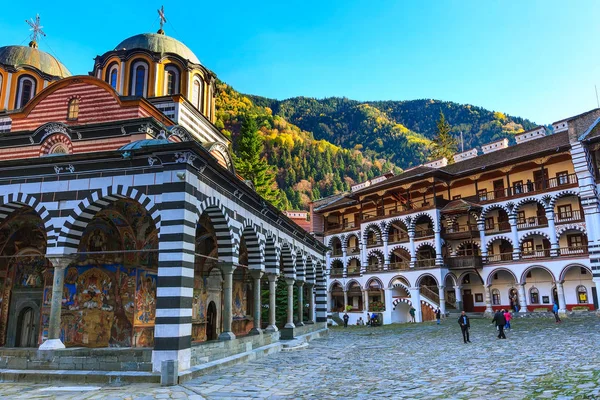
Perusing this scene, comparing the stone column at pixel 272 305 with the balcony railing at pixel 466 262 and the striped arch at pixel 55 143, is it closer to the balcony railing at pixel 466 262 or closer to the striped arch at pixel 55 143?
the striped arch at pixel 55 143

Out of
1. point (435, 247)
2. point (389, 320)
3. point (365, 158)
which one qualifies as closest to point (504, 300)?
point (435, 247)

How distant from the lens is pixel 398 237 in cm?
→ 3800

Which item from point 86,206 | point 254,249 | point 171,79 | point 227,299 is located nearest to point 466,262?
point 254,249

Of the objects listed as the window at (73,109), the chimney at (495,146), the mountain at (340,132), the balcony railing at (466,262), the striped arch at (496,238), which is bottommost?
the balcony railing at (466,262)

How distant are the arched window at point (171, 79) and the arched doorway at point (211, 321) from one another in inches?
349

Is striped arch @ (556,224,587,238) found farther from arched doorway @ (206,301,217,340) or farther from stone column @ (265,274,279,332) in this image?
arched doorway @ (206,301,217,340)

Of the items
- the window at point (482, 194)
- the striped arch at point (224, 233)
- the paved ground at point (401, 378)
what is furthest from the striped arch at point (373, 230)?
the striped arch at point (224, 233)

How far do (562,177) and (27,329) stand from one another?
30059mm

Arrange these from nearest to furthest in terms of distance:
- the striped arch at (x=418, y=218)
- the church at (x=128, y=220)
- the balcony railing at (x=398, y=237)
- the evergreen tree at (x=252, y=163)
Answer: the church at (x=128, y=220) → the striped arch at (x=418, y=218) → the balcony railing at (x=398, y=237) → the evergreen tree at (x=252, y=163)

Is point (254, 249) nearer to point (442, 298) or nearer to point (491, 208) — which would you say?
point (442, 298)

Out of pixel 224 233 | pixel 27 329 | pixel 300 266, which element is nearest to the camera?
pixel 224 233

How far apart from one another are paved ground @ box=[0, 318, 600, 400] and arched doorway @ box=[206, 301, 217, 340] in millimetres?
4596

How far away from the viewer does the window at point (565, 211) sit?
98.1ft

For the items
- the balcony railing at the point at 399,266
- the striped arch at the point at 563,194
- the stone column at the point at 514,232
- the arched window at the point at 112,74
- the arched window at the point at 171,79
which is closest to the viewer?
the arched window at the point at 112,74
